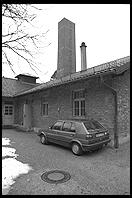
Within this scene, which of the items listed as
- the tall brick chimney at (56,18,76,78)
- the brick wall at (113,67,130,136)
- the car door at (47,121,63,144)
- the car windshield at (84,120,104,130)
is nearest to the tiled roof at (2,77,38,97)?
the tall brick chimney at (56,18,76,78)

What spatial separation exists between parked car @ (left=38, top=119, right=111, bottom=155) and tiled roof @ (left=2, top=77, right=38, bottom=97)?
437 inches

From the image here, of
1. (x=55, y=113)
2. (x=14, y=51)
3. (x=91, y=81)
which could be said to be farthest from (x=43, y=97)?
(x=14, y=51)

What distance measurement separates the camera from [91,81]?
→ 8.79 meters

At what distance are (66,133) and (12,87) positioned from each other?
14.2m

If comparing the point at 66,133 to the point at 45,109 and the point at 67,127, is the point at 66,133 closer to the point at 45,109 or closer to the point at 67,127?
the point at 67,127

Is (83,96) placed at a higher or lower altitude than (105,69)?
lower

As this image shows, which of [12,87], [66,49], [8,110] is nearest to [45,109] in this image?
[66,49]

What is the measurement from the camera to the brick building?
304 inches

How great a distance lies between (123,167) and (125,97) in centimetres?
446

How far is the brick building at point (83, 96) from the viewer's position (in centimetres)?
771

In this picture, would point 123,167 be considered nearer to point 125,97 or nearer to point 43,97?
point 125,97

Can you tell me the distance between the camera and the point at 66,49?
15.0 m

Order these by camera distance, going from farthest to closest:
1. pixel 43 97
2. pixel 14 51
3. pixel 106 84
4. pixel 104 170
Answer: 1. pixel 43 97
2. pixel 106 84
3. pixel 14 51
4. pixel 104 170

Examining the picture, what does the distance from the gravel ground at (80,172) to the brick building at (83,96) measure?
5.82 feet
